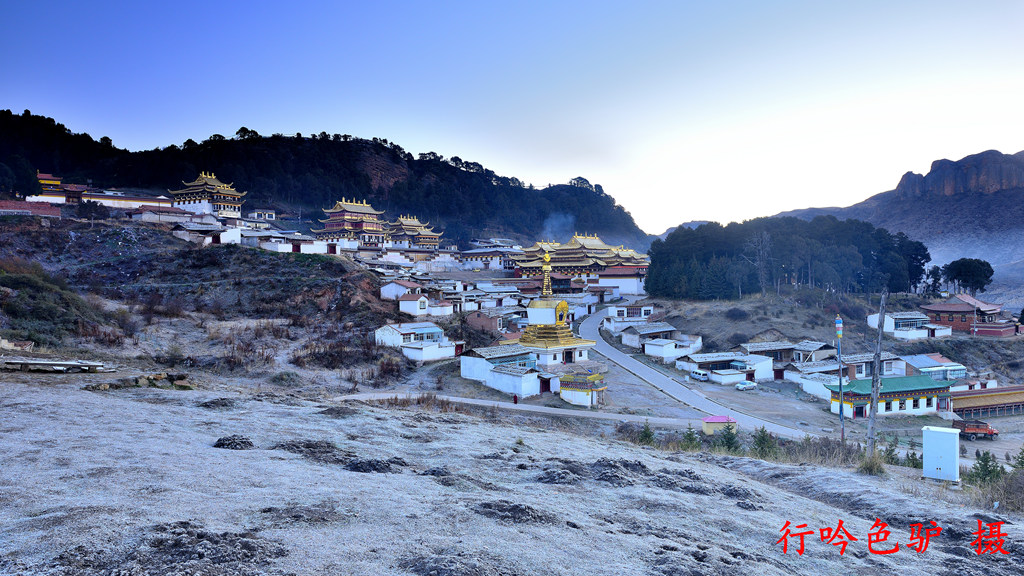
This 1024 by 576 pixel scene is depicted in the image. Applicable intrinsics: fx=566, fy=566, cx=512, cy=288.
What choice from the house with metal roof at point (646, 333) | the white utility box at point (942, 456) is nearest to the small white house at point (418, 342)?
the house with metal roof at point (646, 333)

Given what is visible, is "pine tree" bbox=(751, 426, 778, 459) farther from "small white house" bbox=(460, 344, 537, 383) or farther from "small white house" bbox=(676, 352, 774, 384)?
"small white house" bbox=(676, 352, 774, 384)

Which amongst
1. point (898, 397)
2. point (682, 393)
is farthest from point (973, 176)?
point (682, 393)

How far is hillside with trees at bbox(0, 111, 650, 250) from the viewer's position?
8506 cm

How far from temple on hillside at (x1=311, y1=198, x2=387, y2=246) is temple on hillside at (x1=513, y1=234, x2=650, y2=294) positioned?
658 inches

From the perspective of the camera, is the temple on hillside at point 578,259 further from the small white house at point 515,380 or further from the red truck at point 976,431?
the red truck at point 976,431

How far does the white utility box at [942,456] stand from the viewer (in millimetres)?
9406

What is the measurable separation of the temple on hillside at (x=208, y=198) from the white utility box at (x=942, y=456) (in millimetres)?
65426

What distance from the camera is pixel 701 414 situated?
23.9 m

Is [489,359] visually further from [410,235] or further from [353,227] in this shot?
[410,235]

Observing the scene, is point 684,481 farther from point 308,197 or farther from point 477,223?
point 477,223

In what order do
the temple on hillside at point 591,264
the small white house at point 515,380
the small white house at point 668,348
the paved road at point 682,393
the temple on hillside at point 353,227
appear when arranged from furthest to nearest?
the temple on hillside at point 353,227
the temple on hillside at point 591,264
the small white house at point 668,348
the small white house at point 515,380
the paved road at point 682,393

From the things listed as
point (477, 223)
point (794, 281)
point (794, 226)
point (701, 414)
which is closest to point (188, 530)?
point (701, 414)

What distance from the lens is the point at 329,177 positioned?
104 meters

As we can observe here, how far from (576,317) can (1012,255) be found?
10506 centimetres
